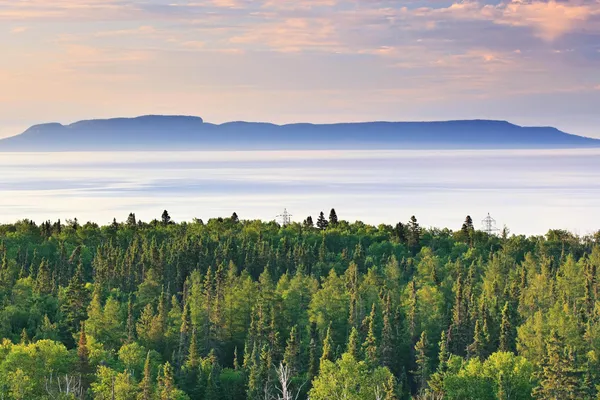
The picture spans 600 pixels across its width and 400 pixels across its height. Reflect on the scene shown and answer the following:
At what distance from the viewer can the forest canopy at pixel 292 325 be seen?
8612 cm

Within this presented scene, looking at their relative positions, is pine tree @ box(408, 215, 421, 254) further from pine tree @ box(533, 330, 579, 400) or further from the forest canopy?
pine tree @ box(533, 330, 579, 400)

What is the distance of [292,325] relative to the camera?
117938 millimetres

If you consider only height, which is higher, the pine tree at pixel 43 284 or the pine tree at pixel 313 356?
the pine tree at pixel 43 284

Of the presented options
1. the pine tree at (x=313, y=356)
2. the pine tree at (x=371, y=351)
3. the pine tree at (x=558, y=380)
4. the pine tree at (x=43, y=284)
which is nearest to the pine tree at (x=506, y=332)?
the pine tree at (x=371, y=351)

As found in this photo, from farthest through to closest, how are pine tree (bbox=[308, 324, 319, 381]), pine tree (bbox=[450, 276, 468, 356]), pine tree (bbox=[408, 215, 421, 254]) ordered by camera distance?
pine tree (bbox=[408, 215, 421, 254]) → pine tree (bbox=[450, 276, 468, 356]) → pine tree (bbox=[308, 324, 319, 381])

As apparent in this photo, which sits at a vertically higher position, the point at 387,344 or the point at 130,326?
the point at 130,326

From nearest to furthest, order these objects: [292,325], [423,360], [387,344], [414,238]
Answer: [423,360] → [387,344] → [292,325] → [414,238]

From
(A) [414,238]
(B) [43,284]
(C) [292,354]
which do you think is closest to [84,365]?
(C) [292,354]

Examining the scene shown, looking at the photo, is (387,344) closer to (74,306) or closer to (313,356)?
(313,356)

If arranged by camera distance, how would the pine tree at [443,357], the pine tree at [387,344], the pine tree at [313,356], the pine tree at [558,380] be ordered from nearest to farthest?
the pine tree at [558,380] → the pine tree at [443,357] → the pine tree at [313,356] → the pine tree at [387,344]

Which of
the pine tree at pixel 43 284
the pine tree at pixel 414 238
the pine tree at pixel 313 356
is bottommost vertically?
the pine tree at pixel 313 356

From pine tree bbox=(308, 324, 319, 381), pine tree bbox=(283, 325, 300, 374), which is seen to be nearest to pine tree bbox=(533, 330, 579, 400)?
pine tree bbox=(308, 324, 319, 381)

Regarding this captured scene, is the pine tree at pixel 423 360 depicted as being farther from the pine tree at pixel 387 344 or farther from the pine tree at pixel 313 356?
the pine tree at pixel 313 356

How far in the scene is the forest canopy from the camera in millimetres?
86125
